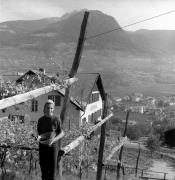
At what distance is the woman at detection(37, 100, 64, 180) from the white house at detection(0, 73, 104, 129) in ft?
75.1

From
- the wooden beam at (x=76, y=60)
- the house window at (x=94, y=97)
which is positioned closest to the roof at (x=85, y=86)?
the house window at (x=94, y=97)

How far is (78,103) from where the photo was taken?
113 feet

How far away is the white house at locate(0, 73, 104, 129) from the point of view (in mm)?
33094

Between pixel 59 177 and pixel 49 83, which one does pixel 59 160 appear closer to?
pixel 59 177

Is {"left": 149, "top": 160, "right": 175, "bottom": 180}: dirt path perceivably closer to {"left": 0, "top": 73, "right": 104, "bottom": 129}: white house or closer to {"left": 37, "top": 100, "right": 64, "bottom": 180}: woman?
{"left": 0, "top": 73, "right": 104, "bottom": 129}: white house

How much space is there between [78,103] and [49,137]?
28.9 meters

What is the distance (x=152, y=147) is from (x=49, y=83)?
157ft

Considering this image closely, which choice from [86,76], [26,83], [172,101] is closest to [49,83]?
[26,83]

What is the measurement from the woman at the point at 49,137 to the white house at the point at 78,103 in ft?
75.1

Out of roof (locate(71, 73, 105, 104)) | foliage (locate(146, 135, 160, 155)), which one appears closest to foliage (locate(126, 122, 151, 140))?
foliage (locate(146, 135, 160, 155))

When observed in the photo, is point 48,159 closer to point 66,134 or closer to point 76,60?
point 76,60

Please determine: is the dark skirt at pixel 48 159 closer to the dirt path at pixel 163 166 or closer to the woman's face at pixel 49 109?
the woman's face at pixel 49 109

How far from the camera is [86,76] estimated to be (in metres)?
39.7

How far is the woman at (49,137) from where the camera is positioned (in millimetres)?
5578
